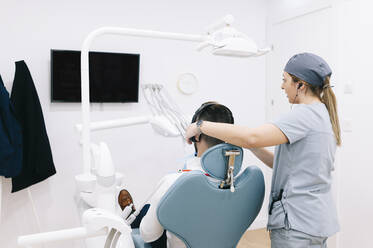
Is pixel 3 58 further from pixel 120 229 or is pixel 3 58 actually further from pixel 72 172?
pixel 120 229

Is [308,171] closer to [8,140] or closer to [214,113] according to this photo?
[214,113]

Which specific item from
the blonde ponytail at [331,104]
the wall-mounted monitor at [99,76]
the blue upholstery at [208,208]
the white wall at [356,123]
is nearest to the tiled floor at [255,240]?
the white wall at [356,123]

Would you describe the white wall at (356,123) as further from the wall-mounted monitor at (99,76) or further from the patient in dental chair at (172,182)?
the wall-mounted monitor at (99,76)

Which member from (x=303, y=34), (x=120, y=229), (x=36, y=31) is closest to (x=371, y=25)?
(x=303, y=34)

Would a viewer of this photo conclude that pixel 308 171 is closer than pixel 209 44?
Yes

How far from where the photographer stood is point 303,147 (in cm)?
146

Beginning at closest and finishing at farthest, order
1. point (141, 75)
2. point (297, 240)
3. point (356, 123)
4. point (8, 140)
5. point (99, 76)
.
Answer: point (297, 240) < point (8, 140) < point (356, 123) < point (99, 76) < point (141, 75)

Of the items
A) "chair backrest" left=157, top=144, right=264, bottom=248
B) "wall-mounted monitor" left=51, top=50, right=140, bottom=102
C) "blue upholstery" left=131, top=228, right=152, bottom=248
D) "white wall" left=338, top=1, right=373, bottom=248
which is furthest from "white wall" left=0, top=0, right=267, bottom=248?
"chair backrest" left=157, top=144, right=264, bottom=248

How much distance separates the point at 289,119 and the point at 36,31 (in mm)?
2083

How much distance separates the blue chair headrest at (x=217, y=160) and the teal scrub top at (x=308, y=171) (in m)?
0.27

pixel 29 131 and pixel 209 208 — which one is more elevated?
pixel 29 131

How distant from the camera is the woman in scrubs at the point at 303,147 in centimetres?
142

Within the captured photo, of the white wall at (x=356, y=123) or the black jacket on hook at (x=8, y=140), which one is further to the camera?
the white wall at (x=356, y=123)

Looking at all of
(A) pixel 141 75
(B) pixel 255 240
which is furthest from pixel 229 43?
(B) pixel 255 240
